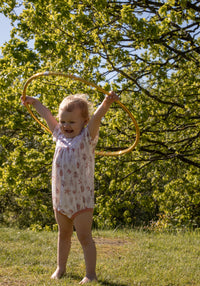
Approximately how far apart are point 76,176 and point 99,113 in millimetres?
630

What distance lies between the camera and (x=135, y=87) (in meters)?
8.48

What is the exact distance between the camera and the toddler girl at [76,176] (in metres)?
3.78

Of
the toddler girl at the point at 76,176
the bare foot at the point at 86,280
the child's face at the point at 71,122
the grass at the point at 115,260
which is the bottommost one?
the grass at the point at 115,260

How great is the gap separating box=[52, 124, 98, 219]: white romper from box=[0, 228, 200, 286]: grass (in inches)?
27.5

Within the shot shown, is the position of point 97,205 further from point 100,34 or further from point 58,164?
point 58,164

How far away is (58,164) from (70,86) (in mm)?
4646

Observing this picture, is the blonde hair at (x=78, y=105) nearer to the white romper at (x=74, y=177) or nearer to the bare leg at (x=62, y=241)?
the white romper at (x=74, y=177)

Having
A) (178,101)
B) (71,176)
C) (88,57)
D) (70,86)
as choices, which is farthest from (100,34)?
(71,176)

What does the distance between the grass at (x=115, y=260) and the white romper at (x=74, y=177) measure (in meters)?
0.70

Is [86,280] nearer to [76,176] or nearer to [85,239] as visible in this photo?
[85,239]

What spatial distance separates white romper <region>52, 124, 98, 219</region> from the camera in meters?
3.78

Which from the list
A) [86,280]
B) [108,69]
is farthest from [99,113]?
[108,69]

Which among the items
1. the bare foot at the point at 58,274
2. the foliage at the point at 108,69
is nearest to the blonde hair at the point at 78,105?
the bare foot at the point at 58,274

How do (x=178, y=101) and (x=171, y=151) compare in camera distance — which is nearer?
(x=178, y=101)
